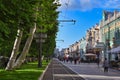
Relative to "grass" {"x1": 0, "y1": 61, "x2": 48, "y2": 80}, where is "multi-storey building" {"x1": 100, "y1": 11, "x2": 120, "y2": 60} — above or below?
above

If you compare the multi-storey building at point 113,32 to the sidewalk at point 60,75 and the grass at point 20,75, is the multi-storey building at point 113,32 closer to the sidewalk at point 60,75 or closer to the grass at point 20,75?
the sidewalk at point 60,75

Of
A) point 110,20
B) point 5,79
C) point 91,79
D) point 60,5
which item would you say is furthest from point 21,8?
point 110,20

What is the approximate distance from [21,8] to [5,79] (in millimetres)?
10408

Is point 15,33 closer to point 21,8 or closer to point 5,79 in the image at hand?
point 21,8

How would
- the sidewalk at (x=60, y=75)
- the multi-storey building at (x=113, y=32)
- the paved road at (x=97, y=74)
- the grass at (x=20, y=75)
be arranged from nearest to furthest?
1. the grass at (x=20, y=75)
2. the sidewalk at (x=60, y=75)
3. the paved road at (x=97, y=74)
4. the multi-storey building at (x=113, y=32)

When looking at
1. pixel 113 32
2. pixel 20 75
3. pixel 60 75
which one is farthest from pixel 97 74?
pixel 113 32

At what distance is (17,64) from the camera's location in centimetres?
4912

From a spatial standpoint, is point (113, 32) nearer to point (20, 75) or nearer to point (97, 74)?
point (97, 74)

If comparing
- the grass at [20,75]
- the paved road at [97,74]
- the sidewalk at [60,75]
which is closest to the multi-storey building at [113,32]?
the paved road at [97,74]

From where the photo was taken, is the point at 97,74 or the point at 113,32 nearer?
the point at 97,74

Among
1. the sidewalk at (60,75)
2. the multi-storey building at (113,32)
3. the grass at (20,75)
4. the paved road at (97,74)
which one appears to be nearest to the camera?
the grass at (20,75)

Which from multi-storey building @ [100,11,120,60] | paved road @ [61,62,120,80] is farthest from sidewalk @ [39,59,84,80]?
multi-storey building @ [100,11,120,60]

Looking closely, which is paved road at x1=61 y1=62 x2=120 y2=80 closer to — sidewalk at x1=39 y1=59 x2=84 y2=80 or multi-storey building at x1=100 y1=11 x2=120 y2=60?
sidewalk at x1=39 y1=59 x2=84 y2=80

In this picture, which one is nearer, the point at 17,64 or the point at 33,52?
the point at 17,64
